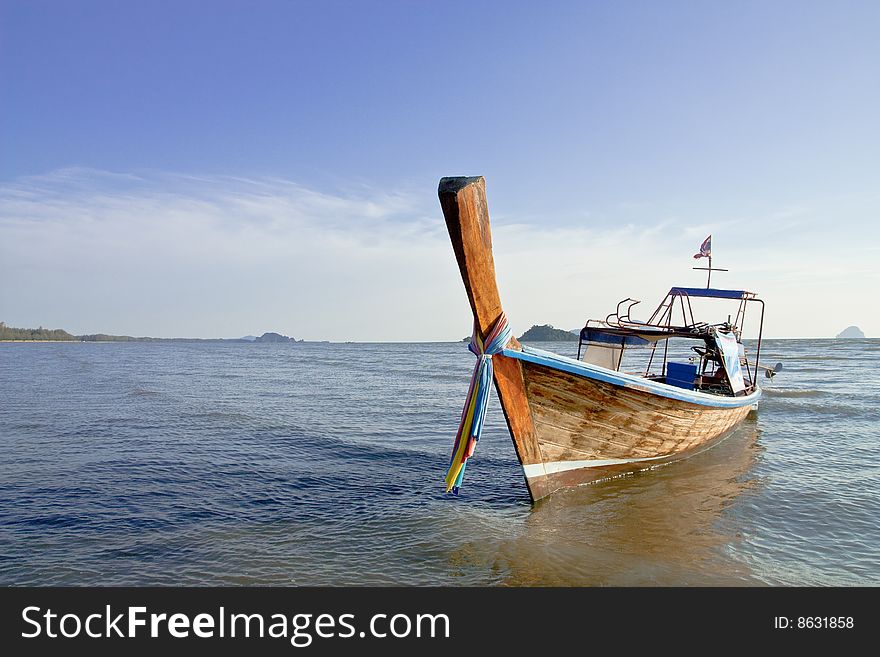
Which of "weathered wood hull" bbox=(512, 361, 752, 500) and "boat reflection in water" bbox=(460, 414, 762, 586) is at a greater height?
"weathered wood hull" bbox=(512, 361, 752, 500)

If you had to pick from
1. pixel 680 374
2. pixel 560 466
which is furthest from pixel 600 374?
pixel 680 374

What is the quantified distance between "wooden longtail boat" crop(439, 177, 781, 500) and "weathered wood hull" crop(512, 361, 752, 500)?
2cm

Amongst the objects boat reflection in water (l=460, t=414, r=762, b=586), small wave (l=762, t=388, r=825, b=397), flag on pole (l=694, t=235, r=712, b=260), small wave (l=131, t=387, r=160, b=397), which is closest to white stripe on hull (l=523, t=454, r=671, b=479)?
boat reflection in water (l=460, t=414, r=762, b=586)

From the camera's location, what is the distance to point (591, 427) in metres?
8.80

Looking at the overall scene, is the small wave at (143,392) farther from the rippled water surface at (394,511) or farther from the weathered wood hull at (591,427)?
the weathered wood hull at (591,427)

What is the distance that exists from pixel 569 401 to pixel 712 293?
8122mm

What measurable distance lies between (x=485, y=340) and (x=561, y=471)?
2.99 meters

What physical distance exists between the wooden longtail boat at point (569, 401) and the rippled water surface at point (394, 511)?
1.69 feet

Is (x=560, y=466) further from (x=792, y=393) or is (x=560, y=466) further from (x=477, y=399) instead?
(x=792, y=393)

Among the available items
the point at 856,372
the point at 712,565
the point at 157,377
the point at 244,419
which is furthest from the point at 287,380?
the point at 856,372

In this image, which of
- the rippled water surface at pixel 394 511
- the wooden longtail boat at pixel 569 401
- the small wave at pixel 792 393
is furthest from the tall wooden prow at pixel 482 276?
the small wave at pixel 792 393

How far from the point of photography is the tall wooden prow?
595 centimetres

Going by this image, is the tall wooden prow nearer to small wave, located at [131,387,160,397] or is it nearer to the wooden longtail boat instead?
the wooden longtail boat
